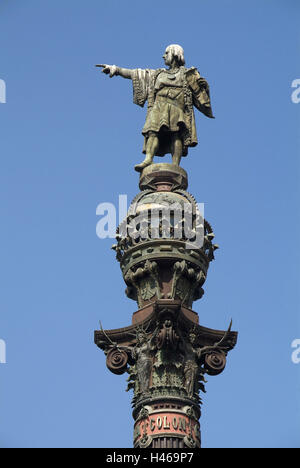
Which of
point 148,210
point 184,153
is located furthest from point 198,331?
point 184,153

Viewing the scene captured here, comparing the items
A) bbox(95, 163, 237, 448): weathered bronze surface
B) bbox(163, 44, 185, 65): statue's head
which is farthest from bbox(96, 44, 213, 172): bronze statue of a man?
bbox(95, 163, 237, 448): weathered bronze surface

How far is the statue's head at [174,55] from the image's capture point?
41625mm

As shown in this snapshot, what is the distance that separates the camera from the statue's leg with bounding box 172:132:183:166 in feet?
132

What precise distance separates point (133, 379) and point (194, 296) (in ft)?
10.9

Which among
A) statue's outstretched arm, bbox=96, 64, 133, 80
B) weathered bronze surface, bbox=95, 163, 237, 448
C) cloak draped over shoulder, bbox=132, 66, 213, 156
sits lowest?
weathered bronze surface, bbox=95, 163, 237, 448

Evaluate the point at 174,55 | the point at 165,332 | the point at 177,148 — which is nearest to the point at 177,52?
the point at 174,55

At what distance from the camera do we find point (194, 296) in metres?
36.9

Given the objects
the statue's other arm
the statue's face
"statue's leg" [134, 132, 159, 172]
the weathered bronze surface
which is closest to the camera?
the weathered bronze surface

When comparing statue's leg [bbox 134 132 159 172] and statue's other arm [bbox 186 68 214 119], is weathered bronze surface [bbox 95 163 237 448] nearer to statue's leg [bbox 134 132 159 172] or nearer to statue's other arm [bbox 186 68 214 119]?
statue's leg [bbox 134 132 159 172]

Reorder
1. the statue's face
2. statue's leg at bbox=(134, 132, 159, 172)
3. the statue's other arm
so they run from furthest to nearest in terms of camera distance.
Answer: the statue's face
the statue's other arm
statue's leg at bbox=(134, 132, 159, 172)

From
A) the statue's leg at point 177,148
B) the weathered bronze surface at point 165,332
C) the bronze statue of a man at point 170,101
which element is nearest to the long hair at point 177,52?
the bronze statue of a man at point 170,101

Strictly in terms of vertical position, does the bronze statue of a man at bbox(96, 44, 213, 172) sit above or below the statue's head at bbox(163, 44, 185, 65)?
below
